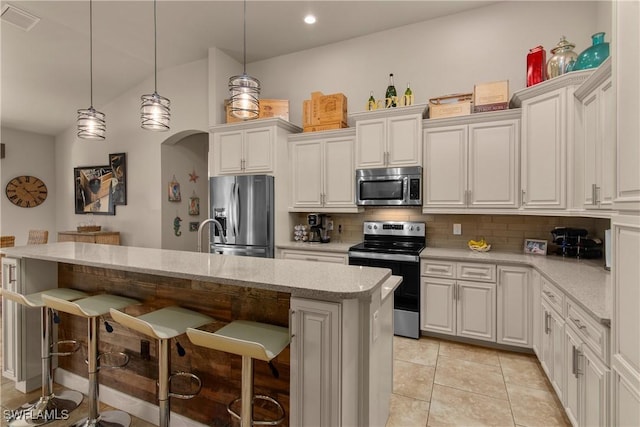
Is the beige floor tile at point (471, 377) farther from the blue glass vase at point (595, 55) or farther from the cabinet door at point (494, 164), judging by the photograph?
the blue glass vase at point (595, 55)

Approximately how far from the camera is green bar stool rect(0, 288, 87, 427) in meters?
2.02

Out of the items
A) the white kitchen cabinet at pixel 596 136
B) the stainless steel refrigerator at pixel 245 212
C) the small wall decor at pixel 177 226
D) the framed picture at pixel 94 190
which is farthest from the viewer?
the framed picture at pixel 94 190

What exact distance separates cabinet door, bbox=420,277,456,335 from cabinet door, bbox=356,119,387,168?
139cm

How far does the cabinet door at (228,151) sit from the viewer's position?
13.4 feet

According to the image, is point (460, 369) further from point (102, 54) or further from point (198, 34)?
point (102, 54)

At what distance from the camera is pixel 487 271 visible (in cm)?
294

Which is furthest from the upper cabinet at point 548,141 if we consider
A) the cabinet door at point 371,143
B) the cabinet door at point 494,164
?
the cabinet door at point 371,143

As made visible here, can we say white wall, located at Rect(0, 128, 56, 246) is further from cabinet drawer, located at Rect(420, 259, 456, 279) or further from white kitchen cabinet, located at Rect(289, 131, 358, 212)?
cabinet drawer, located at Rect(420, 259, 456, 279)

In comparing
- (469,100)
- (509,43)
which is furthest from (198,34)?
(509,43)

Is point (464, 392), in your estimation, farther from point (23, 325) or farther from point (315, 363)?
point (23, 325)

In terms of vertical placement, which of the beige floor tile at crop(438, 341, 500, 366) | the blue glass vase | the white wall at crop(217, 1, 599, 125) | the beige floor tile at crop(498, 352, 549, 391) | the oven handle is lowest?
the beige floor tile at crop(498, 352, 549, 391)

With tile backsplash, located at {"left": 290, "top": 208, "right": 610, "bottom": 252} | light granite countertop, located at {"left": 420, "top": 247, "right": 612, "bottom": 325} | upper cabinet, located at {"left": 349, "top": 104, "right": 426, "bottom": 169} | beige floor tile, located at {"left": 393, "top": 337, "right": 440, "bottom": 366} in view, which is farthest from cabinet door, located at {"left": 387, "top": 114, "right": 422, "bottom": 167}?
beige floor tile, located at {"left": 393, "top": 337, "right": 440, "bottom": 366}

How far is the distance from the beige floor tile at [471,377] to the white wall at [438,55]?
111 inches

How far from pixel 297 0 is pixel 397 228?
2.75 meters
